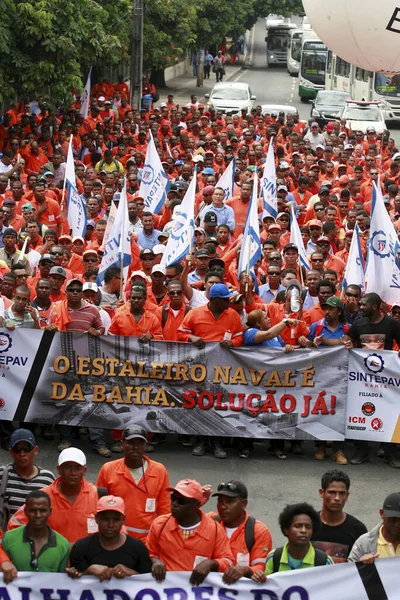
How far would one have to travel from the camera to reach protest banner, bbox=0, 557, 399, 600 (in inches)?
271

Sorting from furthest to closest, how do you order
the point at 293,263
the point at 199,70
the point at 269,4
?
the point at 269,4 < the point at 199,70 < the point at 293,263

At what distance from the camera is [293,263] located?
1354cm

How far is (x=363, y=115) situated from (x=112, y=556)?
28.4 meters

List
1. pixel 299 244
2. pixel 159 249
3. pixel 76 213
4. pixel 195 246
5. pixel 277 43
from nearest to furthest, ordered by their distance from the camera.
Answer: pixel 299 244, pixel 159 249, pixel 195 246, pixel 76 213, pixel 277 43

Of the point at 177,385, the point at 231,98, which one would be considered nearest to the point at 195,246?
the point at 177,385

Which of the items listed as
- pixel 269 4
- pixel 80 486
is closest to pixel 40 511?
pixel 80 486

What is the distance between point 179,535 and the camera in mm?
7262

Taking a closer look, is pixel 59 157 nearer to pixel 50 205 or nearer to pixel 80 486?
pixel 50 205

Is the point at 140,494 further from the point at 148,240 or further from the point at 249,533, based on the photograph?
the point at 148,240

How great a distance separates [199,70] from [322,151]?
33.5 meters

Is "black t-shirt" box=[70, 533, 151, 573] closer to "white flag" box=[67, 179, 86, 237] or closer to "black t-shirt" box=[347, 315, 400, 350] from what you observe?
"black t-shirt" box=[347, 315, 400, 350]

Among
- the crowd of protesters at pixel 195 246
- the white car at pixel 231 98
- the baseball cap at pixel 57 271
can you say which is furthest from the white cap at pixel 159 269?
the white car at pixel 231 98

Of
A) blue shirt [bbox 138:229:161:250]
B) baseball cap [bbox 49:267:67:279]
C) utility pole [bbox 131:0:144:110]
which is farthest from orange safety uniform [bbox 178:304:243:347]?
utility pole [bbox 131:0:144:110]

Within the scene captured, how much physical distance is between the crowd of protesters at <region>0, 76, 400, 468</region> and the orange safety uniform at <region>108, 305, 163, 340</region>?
1 cm
